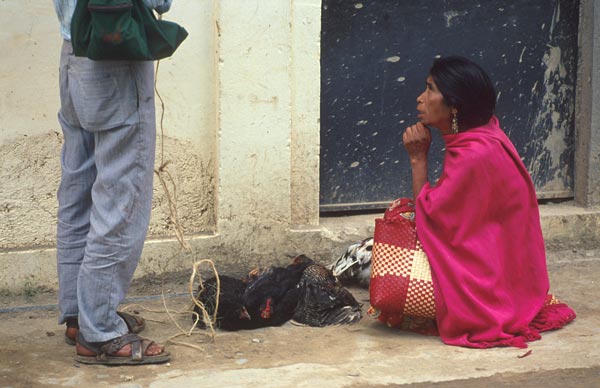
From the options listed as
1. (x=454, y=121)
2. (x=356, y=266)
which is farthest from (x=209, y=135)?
(x=454, y=121)

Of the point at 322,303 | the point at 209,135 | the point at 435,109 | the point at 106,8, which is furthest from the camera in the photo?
the point at 209,135

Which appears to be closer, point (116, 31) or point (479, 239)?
point (116, 31)

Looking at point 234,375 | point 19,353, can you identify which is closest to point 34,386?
point 19,353

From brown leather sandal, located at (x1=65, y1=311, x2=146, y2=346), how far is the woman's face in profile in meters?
1.51

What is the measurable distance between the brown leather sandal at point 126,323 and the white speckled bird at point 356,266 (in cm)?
113

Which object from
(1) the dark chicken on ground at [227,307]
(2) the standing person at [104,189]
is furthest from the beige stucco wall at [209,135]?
(2) the standing person at [104,189]

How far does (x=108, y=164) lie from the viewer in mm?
3883

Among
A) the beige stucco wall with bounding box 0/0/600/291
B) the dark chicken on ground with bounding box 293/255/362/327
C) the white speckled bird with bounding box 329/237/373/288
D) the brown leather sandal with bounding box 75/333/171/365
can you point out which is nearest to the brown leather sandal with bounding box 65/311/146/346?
the brown leather sandal with bounding box 75/333/171/365

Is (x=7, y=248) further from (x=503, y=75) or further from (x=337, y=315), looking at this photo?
(x=503, y=75)

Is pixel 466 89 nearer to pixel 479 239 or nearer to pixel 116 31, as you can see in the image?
pixel 479 239

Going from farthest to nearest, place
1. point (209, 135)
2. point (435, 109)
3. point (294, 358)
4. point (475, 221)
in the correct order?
1. point (209, 135)
2. point (435, 109)
3. point (475, 221)
4. point (294, 358)

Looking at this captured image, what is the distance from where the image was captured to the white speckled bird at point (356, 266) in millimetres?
5180

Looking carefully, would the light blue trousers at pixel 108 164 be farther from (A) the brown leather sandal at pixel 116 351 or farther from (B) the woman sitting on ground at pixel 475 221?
(B) the woman sitting on ground at pixel 475 221

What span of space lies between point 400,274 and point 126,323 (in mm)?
1169
